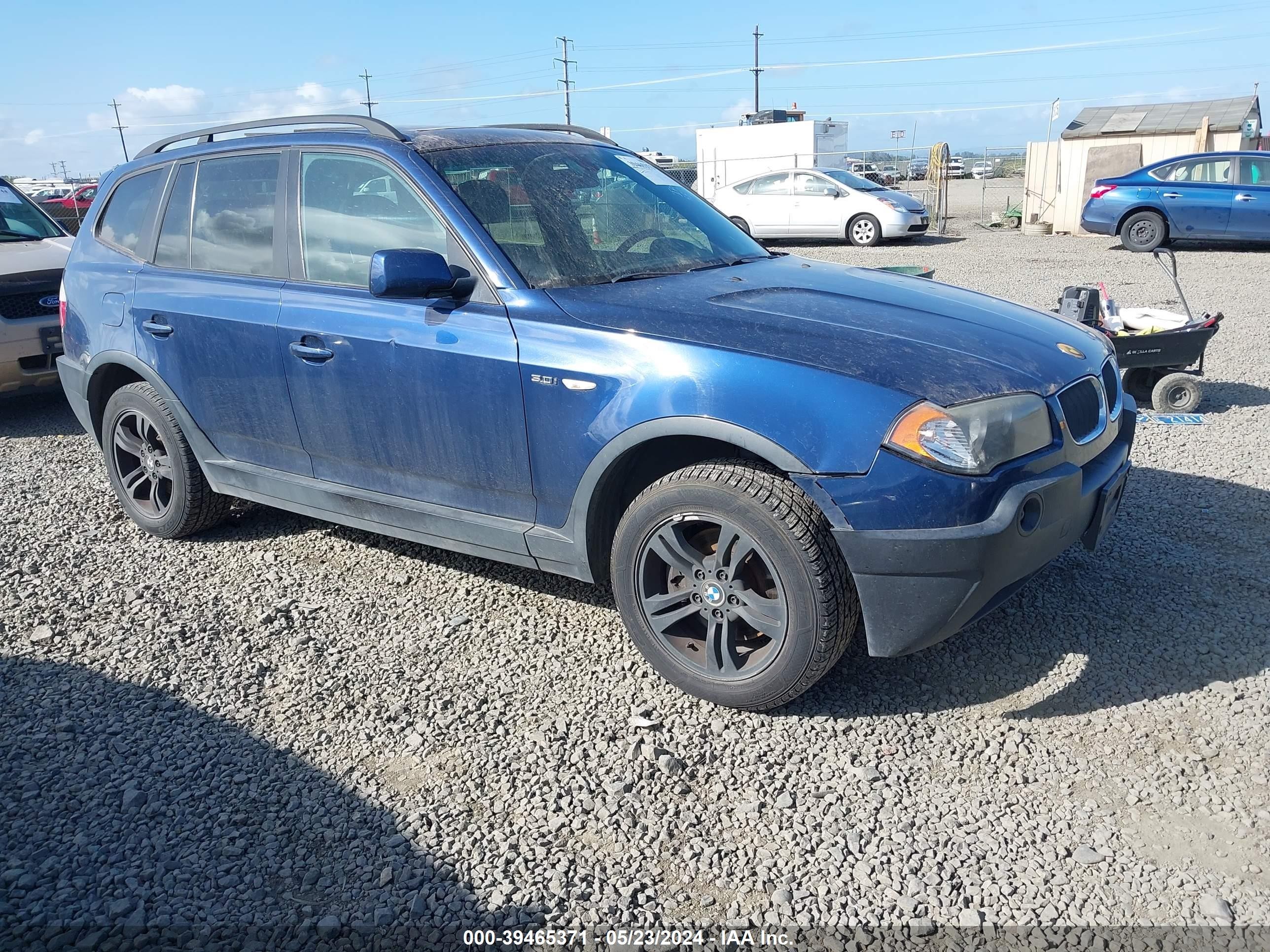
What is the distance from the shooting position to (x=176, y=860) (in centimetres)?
276

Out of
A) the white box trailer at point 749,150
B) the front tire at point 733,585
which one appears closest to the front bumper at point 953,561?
the front tire at point 733,585

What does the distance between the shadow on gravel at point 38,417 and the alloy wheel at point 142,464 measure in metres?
2.53

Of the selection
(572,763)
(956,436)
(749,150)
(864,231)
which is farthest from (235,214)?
(749,150)

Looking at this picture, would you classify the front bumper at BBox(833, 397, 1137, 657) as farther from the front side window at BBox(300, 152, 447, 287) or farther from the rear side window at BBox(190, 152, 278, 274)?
the rear side window at BBox(190, 152, 278, 274)

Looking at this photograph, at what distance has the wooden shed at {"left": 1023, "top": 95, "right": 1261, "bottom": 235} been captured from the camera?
64.4ft

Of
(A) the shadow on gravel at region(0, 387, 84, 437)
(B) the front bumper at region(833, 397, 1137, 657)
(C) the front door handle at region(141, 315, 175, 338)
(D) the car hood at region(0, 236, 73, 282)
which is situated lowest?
(A) the shadow on gravel at region(0, 387, 84, 437)

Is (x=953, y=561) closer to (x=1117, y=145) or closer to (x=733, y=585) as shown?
(x=733, y=585)

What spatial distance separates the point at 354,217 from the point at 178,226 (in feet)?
4.14

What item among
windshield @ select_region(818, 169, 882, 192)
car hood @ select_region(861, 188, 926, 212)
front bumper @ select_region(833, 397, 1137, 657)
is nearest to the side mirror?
front bumper @ select_region(833, 397, 1137, 657)

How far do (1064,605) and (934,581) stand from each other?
1.37 meters

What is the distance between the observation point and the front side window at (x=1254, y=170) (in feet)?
50.4

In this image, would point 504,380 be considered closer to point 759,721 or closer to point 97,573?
point 759,721

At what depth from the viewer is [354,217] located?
4.01 m

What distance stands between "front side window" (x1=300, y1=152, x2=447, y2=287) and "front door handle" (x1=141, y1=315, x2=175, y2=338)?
91 cm
